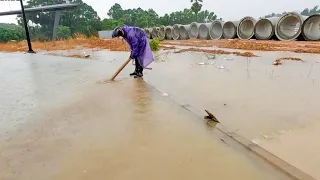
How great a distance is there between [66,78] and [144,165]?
466cm

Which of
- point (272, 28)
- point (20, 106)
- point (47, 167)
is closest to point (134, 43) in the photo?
point (20, 106)

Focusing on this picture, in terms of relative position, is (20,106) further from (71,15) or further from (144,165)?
(71,15)

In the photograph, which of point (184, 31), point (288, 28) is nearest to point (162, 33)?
point (184, 31)

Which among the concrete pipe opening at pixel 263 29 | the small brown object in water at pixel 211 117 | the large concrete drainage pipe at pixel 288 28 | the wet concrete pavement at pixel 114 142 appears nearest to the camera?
the wet concrete pavement at pixel 114 142

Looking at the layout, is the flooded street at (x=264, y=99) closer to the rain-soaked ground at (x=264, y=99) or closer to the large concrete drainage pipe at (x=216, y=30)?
the rain-soaked ground at (x=264, y=99)

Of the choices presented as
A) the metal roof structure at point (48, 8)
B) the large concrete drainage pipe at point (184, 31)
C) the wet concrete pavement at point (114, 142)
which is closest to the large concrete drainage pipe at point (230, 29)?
the large concrete drainage pipe at point (184, 31)

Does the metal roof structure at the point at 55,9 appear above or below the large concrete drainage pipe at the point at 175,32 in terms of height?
above

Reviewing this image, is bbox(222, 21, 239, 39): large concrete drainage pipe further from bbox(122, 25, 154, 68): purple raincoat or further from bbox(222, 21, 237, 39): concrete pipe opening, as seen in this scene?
bbox(122, 25, 154, 68): purple raincoat

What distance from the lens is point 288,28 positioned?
1578 centimetres

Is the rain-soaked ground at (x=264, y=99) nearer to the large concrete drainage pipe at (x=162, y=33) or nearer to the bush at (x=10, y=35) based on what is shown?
the large concrete drainage pipe at (x=162, y=33)

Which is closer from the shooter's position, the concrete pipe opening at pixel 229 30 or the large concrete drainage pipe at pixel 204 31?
the concrete pipe opening at pixel 229 30

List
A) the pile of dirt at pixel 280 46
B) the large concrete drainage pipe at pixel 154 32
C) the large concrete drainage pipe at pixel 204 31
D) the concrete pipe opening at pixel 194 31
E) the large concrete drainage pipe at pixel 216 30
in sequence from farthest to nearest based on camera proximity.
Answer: the large concrete drainage pipe at pixel 154 32 → the concrete pipe opening at pixel 194 31 → the large concrete drainage pipe at pixel 204 31 → the large concrete drainage pipe at pixel 216 30 → the pile of dirt at pixel 280 46

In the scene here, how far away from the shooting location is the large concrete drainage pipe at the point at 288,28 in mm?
14555

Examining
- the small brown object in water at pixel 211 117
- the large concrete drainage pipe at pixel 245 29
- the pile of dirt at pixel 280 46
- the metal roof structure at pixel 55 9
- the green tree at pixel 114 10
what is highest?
the green tree at pixel 114 10
